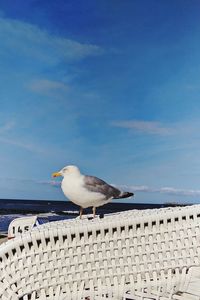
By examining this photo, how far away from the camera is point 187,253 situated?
14.3 ft

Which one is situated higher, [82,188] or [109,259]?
[82,188]

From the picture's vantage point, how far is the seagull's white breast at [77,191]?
166 inches

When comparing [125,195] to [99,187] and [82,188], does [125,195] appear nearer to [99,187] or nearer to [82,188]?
[99,187]

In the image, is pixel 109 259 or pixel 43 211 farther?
pixel 43 211

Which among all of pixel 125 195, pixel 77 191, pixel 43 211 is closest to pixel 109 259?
pixel 77 191

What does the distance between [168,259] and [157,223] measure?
382 millimetres

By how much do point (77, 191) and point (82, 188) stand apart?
2.3 inches

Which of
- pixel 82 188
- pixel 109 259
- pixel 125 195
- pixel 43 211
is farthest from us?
pixel 43 211

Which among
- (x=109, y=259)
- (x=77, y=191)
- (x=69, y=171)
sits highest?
(x=69, y=171)

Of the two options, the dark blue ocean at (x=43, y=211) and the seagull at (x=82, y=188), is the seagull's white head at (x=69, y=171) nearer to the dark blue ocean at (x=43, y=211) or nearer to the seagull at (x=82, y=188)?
the seagull at (x=82, y=188)

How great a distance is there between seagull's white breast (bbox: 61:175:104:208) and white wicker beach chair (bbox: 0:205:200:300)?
32cm

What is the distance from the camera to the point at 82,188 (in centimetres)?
421

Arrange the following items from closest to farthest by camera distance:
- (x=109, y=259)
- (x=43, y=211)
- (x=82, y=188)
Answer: (x=109, y=259), (x=82, y=188), (x=43, y=211)

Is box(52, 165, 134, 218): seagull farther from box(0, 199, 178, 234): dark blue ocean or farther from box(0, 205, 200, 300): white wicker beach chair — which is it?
box(0, 199, 178, 234): dark blue ocean
